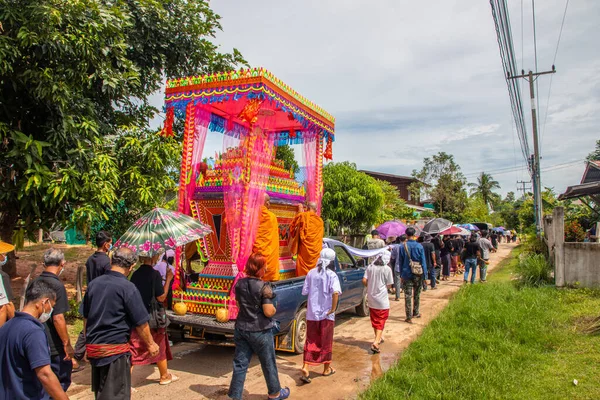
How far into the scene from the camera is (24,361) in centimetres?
275

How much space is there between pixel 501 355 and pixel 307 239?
129 inches

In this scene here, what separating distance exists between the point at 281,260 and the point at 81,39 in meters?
5.02

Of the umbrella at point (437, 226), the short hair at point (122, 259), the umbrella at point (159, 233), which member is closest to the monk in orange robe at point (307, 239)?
the umbrella at point (159, 233)

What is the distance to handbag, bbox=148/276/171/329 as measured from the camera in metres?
4.82

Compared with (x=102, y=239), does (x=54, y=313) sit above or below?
below

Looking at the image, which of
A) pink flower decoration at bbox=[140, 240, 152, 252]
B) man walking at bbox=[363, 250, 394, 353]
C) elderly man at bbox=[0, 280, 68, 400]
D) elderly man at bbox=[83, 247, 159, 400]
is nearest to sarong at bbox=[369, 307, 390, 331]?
man walking at bbox=[363, 250, 394, 353]

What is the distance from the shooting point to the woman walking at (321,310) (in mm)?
5234

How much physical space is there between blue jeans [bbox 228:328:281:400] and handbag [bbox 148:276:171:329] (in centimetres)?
111

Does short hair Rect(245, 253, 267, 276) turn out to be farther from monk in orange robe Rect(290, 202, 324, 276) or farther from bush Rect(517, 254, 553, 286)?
bush Rect(517, 254, 553, 286)

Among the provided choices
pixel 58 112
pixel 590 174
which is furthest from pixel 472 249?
pixel 58 112

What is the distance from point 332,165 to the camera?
21109 millimetres

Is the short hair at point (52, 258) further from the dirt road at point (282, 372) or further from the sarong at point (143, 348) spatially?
the dirt road at point (282, 372)

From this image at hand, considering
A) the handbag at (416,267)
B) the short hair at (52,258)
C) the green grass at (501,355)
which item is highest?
the short hair at (52,258)

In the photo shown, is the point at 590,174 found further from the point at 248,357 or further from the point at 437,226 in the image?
the point at 248,357
